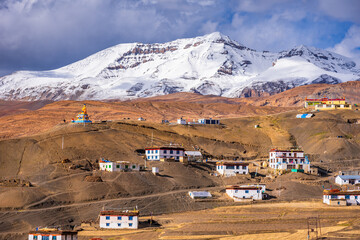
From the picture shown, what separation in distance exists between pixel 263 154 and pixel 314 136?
1327cm

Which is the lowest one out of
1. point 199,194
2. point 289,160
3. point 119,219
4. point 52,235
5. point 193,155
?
point 52,235

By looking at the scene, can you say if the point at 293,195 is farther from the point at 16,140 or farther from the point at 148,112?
the point at 148,112

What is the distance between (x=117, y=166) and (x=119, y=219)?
743 inches

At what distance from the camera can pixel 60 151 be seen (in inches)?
3531

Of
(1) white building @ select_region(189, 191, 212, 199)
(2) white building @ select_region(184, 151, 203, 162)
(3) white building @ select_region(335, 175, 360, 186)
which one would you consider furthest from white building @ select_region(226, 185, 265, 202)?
(2) white building @ select_region(184, 151, 203, 162)

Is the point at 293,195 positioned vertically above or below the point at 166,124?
below

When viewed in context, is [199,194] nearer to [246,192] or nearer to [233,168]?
[246,192]

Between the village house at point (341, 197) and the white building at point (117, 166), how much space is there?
2654 cm

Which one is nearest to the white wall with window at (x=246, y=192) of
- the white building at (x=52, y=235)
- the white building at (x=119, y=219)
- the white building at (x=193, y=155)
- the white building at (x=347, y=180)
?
the white building at (x=347, y=180)

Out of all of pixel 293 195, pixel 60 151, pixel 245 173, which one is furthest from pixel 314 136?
pixel 60 151

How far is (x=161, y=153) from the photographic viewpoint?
9350 cm

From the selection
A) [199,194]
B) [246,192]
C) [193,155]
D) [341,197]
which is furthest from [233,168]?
[341,197]

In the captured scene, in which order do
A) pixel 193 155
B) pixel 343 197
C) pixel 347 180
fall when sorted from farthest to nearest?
pixel 193 155 → pixel 347 180 → pixel 343 197

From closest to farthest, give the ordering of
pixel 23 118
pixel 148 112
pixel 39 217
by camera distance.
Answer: pixel 39 217 → pixel 23 118 → pixel 148 112
